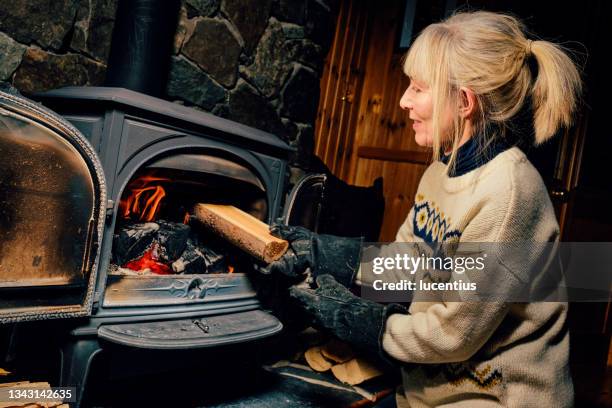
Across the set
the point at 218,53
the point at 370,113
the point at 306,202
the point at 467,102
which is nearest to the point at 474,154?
the point at 467,102

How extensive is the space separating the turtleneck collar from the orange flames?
86 cm

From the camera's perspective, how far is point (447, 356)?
1.04 m

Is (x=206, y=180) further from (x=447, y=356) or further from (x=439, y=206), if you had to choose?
(x=447, y=356)

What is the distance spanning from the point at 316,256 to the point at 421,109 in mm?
515

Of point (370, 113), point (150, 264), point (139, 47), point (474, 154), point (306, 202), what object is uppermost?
point (370, 113)

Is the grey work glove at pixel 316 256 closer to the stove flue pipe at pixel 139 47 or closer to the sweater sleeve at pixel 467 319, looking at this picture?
the sweater sleeve at pixel 467 319

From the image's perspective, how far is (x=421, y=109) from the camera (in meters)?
1.28

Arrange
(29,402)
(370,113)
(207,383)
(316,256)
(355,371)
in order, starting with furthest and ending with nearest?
(370,113), (355,371), (207,383), (316,256), (29,402)

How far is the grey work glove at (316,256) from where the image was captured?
1.36 meters

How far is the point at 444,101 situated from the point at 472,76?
0.29 ft

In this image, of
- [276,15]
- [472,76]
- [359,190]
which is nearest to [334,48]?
[276,15]

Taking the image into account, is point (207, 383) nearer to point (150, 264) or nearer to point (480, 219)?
point (150, 264)

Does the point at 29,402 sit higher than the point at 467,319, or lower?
lower

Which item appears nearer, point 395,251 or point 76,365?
point 76,365
